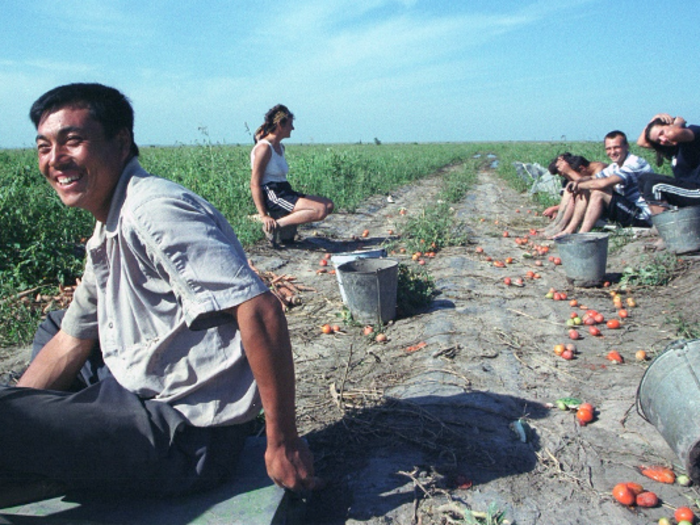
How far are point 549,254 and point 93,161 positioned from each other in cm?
596

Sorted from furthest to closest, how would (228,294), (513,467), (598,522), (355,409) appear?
(355,409) → (513,467) → (598,522) → (228,294)

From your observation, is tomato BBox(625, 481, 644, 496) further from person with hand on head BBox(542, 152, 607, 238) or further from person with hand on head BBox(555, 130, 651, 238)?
person with hand on head BBox(542, 152, 607, 238)

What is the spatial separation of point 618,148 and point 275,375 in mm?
6151

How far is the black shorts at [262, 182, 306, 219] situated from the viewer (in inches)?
264

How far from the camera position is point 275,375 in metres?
1.64

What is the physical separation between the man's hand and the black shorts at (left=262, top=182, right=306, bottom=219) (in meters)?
5.04

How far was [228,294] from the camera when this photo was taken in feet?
5.17

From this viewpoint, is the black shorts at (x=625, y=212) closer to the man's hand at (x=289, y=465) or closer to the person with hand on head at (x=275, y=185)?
the person with hand on head at (x=275, y=185)

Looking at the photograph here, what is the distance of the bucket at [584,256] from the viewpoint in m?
5.02

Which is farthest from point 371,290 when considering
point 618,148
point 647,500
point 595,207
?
point 618,148

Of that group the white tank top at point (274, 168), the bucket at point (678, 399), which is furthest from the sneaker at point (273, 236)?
the bucket at point (678, 399)

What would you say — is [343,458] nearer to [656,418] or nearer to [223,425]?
[223,425]

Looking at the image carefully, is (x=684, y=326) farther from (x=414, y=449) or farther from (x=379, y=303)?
(x=414, y=449)

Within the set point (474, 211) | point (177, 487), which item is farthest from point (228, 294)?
point (474, 211)
